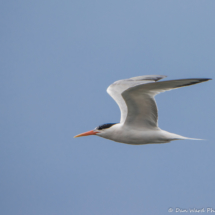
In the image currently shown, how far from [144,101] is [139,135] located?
0.91m

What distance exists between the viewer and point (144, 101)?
6.72 m

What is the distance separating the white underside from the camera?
23.5 ft

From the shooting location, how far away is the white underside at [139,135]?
717 cm

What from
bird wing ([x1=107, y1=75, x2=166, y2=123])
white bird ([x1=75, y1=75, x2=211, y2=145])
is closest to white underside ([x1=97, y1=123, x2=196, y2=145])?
white bird ([x1=75, y1=75, x2=211, y2=145])

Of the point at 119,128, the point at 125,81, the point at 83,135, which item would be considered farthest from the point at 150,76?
the point at 83,135

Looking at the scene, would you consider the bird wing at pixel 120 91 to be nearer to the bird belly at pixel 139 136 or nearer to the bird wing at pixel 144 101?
the bird belly at pixel 139 136

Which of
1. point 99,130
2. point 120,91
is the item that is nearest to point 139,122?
point 99,130

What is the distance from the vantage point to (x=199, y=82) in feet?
18.9

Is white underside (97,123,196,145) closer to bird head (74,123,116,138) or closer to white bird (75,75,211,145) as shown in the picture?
white bird (75,75,211,145)

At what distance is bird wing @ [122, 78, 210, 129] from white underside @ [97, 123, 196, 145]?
0.37 ft

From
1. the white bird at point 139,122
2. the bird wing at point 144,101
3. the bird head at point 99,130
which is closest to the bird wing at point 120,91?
the white bird at point 139,122

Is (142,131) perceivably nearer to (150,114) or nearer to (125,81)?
(150,114)

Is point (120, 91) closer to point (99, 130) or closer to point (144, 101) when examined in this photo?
point (99, 130)

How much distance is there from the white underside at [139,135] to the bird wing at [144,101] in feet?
0.37
